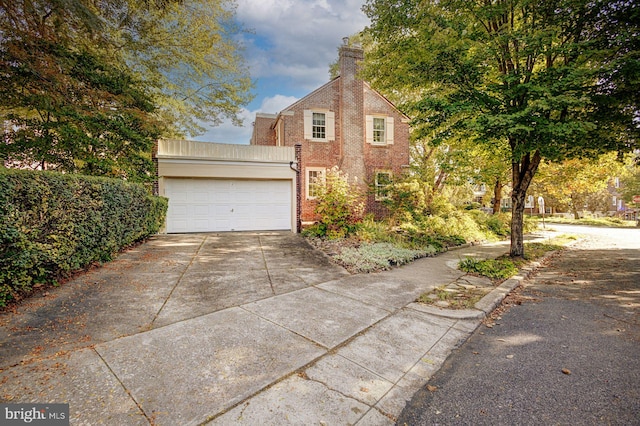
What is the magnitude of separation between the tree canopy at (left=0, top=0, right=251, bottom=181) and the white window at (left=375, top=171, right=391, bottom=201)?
8.66 m

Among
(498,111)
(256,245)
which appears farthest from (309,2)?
(256,245)

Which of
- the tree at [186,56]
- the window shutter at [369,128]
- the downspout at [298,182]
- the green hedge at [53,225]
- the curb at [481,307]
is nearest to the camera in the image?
the green hedge at [53,225]

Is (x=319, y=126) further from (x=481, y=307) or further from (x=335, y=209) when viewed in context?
(x=481, y=307)

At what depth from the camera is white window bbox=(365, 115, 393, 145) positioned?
49.4 feet

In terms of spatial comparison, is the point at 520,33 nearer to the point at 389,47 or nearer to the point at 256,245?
the point at 389,47

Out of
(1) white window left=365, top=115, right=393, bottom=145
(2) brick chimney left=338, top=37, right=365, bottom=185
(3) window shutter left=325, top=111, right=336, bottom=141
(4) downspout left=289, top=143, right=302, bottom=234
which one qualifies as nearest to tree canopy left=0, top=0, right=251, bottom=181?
(4) downspout left=289, top=143, right=302, bottom=234

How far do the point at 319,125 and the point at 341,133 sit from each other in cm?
122

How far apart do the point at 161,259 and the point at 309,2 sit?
8.78 meters

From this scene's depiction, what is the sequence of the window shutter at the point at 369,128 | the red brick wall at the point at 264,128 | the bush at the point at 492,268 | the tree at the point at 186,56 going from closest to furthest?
the bush at the point at 492,268 → the tree at the point at 186,56 → the window shutter at the point at 369,128 → the red brick wall at the point at 264,128

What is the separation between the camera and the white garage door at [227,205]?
1093 cm

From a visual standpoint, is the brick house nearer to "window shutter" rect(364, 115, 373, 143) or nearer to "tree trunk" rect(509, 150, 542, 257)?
"window shutter" rect(364, 115, 373, 143)

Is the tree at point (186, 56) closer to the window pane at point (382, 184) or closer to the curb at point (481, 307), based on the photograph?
the window pane at point (382, 184)

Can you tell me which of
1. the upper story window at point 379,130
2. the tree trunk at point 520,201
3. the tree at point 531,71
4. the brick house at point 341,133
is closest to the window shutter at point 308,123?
the brick house at point 341,133

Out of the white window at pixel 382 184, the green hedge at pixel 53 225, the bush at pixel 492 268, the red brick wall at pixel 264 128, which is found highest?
the red brick wall at pixel 264 128
